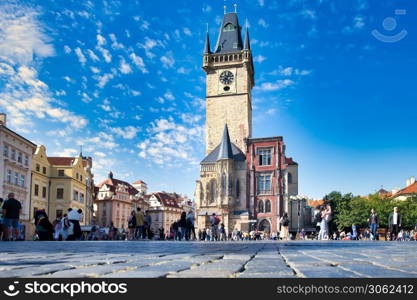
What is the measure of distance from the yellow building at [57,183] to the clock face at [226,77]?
79.5ft

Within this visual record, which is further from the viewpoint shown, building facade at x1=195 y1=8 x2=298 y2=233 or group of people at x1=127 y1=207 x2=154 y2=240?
building facade at x1=195 y1=8 x2=298 y2=233

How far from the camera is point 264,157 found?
204 feet

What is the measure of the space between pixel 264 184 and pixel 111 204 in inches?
1789

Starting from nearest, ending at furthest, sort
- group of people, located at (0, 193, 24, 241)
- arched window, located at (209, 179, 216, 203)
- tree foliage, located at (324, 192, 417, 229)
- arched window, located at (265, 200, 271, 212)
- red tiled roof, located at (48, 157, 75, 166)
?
group of people, located at (0, 193, 24, 241) < arched window, located at (265, 200, 271, 212) < arched window, located at (209, 179, 216, 203) < red tiled roof, located at (48, 157, 75, 166) < tree foliage, located at (324, 192, 417, 229)

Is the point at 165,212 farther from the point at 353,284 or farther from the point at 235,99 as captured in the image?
the point at 353,284

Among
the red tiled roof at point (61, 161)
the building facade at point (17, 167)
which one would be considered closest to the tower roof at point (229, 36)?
the red tiled roof at point (61, 161)

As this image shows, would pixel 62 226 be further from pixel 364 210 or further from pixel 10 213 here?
pixel 364 210

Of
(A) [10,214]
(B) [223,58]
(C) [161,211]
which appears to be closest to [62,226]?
(A) [10,214]

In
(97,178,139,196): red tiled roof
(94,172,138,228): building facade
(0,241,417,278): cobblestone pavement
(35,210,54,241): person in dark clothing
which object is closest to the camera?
(0,241,417,278): cobblestone pavement

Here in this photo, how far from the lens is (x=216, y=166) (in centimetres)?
6278

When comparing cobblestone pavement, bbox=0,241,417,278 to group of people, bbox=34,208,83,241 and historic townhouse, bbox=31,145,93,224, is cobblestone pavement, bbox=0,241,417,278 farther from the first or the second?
historic townhouse, bbox=31,145,93,224

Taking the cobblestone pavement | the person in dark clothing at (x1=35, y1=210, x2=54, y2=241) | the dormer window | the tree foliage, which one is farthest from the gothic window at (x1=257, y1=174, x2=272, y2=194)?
the cobblestone pavement

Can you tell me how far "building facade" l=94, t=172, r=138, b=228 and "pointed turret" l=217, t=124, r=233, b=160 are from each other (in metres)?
40.5

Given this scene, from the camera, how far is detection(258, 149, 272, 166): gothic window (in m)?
61.7
